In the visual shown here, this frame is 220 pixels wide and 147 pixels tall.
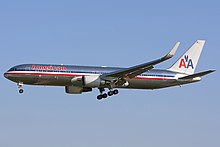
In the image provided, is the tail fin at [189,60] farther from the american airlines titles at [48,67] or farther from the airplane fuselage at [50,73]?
the american airlines titles at [48,67]

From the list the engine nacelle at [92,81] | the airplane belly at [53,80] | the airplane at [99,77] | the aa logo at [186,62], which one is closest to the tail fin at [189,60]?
the aa logo at [186,62]

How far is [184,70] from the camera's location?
311 feet

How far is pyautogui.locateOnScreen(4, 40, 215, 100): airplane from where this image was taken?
84.1m

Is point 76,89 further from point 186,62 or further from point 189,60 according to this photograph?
point 189,60

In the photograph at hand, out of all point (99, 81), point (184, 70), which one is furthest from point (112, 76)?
point (184, 70)

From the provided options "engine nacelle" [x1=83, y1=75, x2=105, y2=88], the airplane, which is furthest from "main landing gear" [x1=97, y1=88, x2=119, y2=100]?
"engine nacelle" [x1=83, y1=75, x2=105, y2=88]

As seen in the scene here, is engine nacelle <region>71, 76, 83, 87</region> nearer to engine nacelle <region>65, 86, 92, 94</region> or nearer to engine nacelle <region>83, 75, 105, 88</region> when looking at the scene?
engine nacelle <region>83, 75, 105, 88</region>

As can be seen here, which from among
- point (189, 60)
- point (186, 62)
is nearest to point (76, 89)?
point (186, 62)

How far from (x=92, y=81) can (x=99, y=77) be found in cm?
141

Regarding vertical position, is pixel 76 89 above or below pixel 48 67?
below

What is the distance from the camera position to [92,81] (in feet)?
279

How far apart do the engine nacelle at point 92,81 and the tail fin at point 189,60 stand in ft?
41.8

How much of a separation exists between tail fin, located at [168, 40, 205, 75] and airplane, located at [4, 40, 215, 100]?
1.75m

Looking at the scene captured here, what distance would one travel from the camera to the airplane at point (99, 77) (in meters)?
84.1
